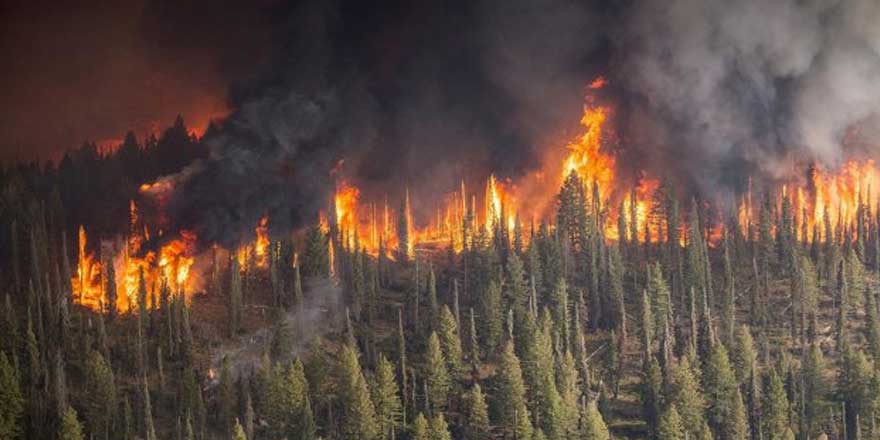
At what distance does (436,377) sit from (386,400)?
948 centimetres

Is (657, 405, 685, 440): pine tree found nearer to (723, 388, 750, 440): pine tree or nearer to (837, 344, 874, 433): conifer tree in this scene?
(723, 388, 750, 440): pine tree

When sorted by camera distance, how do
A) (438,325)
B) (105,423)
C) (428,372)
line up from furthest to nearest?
(438,325)
(428,372)
(105,423)

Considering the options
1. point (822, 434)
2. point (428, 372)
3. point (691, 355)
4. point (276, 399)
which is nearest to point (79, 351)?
point (276, 399)

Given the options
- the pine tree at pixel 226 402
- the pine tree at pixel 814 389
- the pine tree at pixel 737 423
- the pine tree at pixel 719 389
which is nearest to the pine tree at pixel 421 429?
the pine tree at pixel 226 402

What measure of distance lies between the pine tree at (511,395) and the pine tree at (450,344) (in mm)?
9019

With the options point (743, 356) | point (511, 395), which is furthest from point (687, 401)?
point (511, 395)

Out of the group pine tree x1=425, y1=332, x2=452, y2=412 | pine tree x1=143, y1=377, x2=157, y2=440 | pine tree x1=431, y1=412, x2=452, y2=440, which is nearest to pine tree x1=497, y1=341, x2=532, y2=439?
pine tree x1=425, y1=332, x2=452, y2=412

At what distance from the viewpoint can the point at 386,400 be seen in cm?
17850

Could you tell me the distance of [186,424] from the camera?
176 metres

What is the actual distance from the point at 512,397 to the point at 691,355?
28678mm

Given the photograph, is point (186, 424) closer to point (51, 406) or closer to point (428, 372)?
point (51, 406)

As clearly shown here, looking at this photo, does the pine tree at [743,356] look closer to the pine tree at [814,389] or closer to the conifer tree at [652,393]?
the pine tree at [814,389]

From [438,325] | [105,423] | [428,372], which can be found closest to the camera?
[105,423]

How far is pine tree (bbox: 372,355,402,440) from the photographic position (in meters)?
177
